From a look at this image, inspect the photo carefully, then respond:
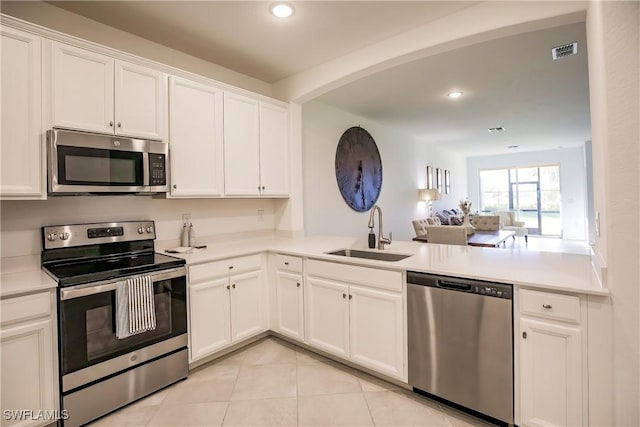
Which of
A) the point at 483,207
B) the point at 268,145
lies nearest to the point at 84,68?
the point at 268,145

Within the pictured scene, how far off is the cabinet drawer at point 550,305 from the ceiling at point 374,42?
1.93 metres

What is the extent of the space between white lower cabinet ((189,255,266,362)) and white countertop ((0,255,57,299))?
826 millimetres

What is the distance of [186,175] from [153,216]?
47cm

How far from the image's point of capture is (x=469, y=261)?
2094 mm

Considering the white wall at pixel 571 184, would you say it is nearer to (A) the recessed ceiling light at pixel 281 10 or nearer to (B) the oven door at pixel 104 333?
(A) the recessed ceiling light at pixel 281 10

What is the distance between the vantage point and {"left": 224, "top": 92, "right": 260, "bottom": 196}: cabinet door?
282 cm

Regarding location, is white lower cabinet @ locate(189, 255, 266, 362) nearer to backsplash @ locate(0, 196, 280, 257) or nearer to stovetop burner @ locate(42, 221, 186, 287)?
stovetop burner @ locate(42, 221, 186, 287)

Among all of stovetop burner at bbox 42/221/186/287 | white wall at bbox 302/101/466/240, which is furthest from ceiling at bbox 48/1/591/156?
stovetop burner at bbox 42/221/186/287

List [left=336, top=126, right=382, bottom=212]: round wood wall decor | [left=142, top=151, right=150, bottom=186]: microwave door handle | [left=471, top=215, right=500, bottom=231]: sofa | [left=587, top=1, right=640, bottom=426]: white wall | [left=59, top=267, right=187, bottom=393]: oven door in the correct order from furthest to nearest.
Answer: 1. [left=471, top=215, right=500, bottom=231]: sofa
2. [left=336, top=126, right=382, bottom=212]: round wood wall decor
3. [left=142, top=151, right=150, bottom=186]: microwave door handle
4. [left=59, top=267, right=187, bottom=393]: oven door
5. [left=587, top=1, right=640, bottom=426]: white wall

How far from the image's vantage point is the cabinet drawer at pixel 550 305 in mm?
1504

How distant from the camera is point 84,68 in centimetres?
200

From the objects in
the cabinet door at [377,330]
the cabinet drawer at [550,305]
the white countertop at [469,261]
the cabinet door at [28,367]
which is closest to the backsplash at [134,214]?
the white countertop at [469,261]

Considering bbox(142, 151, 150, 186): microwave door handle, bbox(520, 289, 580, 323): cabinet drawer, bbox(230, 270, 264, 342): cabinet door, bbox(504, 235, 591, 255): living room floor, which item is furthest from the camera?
bbox(504, 235, 591, 255): living room floor

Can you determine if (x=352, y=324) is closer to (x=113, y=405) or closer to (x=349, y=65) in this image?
(x=113, y=405)
